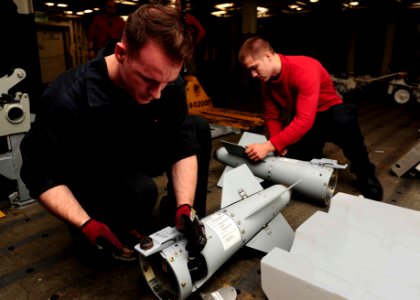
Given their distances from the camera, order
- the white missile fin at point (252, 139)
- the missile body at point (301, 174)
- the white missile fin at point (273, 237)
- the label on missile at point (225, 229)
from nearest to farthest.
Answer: the label on missile at point (225, 229) < the white missile fin at point (273, 237) < the missile body at point (301, 174) < the white missile fin at point (252, 139)

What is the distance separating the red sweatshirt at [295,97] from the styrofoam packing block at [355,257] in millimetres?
853

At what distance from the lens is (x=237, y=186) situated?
1.69 m

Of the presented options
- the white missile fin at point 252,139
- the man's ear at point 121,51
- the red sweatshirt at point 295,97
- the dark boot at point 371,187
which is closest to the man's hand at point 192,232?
the man's ear at point 121,51

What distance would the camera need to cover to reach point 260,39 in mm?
2236

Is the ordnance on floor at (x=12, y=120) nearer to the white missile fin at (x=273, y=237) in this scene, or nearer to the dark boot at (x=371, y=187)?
the white missile fin at (x=273, y=237)

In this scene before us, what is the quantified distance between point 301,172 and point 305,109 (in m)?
0.41

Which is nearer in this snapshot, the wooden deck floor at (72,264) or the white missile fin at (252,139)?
the wooden deck floor at (72,264)

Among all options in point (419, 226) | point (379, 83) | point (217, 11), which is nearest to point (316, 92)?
point (419, 226)

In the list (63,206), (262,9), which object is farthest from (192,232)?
(262,9)

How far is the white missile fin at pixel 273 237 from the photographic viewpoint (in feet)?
5.07

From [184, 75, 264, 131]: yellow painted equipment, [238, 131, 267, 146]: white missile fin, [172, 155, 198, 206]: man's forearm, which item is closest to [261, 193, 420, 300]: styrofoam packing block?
[172, 155, 198, 206]: man's forearm

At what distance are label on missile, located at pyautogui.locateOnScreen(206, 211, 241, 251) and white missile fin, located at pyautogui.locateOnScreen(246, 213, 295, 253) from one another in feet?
0.59

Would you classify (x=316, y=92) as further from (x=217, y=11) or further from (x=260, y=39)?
(x=217, y=11)

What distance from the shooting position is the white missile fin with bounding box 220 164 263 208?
164cm
